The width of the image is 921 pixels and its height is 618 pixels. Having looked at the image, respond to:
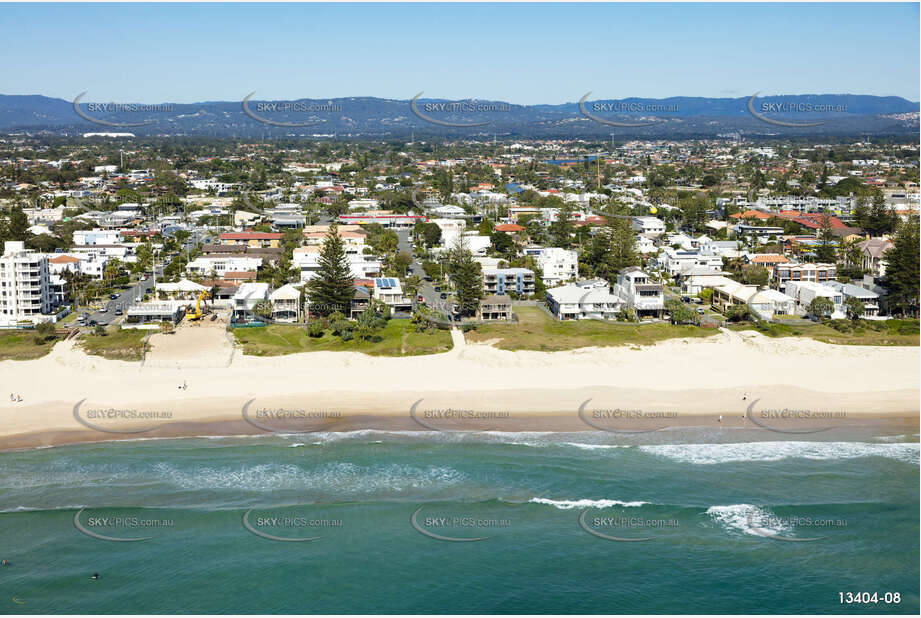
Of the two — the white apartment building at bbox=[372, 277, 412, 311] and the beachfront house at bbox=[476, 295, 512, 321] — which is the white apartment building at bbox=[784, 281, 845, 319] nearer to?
the beachfront house at bbox=[476, 295, 512, 321]

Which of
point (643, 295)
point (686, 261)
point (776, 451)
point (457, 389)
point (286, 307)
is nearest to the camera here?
point (776, 451)

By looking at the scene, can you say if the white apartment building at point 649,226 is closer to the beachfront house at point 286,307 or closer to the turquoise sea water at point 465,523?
the beachfront house at point 286,307

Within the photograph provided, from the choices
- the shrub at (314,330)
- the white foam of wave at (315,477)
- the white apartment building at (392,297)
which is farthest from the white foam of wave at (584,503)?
the white apartment building at (392,297)

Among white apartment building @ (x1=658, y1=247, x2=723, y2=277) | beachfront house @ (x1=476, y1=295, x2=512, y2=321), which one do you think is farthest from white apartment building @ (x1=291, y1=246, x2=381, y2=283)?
white apartment building @ (x1=658, y1=247, x2=723, y2=277)

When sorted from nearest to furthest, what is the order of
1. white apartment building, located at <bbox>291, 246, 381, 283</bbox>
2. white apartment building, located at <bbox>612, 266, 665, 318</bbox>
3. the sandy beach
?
the sandy beach → white apartment building, located at <bbox>612, 266, 665, 318</bbox> → white apartment building, located at <bbox>291, 246, 381, 283</bbox>

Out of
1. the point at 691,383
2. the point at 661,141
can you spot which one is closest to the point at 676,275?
the point at 691,383

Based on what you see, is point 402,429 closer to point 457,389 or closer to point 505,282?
point 457,389

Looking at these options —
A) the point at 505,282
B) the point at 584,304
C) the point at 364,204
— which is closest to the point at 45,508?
the point at 584,304
